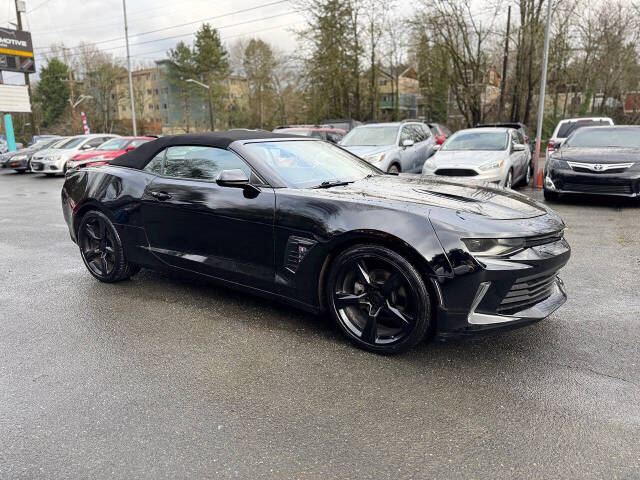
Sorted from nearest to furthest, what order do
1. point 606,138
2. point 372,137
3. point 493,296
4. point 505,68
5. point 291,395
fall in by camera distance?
point 291,395, point 493,296, point 606,138, point 372,137, point 505,68

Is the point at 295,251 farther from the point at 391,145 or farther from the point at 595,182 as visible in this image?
the point at 391,145

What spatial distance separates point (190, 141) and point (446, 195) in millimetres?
2284

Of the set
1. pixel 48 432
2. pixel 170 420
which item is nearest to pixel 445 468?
pixel 170 420

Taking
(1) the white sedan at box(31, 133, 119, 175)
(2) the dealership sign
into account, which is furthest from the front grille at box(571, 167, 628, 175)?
(2) the dealership sign

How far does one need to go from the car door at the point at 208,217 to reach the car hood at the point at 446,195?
1.85ft

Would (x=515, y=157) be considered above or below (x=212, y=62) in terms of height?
below

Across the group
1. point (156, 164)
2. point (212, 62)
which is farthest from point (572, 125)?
point (212, 62)

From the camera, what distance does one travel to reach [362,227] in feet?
10.0

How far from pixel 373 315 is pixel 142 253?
7.80 ft

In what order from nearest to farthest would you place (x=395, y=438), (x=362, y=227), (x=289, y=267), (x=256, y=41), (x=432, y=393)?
(x=395, y=438), (x=432, y=393), (x=362, y=227), (x=289, y=267), (x=256, y=41)

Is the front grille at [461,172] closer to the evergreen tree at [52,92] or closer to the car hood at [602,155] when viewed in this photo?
the car hood at [602,155]

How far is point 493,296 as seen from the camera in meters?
2.83

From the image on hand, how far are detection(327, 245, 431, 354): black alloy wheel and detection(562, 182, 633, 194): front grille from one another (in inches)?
270

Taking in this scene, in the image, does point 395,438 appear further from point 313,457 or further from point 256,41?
point 256,41
